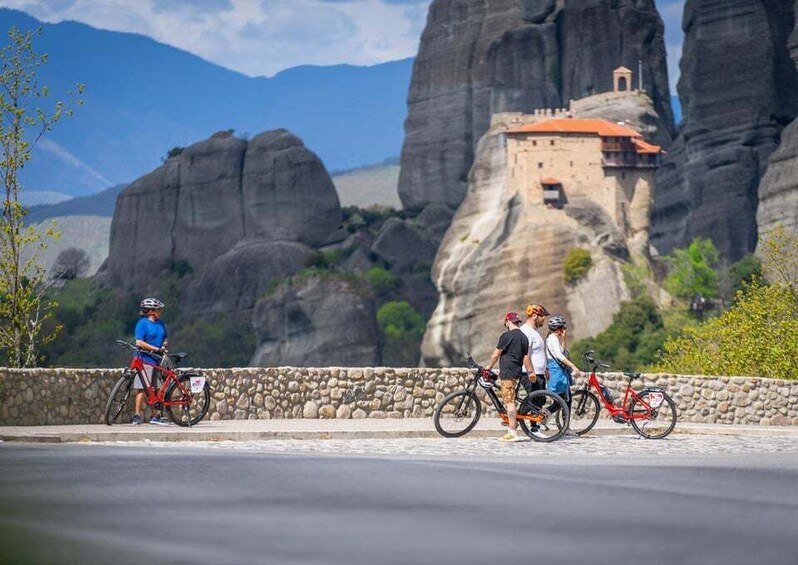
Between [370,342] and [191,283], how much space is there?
1283 inches

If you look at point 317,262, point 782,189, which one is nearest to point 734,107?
point 782,189

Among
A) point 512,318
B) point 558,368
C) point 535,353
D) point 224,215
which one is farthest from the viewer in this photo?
point 224,215

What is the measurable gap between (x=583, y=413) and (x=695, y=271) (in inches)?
3556

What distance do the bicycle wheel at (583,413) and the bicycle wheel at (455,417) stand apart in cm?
161

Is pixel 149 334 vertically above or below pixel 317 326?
below

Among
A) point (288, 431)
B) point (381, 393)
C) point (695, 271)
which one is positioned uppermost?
point (695, 271)

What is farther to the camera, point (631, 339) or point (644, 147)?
point (644, 147)

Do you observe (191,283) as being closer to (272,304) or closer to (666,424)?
(272,304)

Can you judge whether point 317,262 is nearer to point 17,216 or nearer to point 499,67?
point 499,67

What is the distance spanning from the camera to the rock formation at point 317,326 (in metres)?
133

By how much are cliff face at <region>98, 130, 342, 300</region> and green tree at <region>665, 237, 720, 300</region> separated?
44892 millimetres

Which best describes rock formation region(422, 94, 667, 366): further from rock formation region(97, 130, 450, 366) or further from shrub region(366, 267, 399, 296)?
shrub region(366, 267, 399, 296)

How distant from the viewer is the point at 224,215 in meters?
163

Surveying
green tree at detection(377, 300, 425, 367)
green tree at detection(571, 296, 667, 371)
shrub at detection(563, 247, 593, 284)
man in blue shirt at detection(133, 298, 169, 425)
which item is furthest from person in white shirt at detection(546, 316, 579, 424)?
green tree at detection(377, 300, 425, 367)
